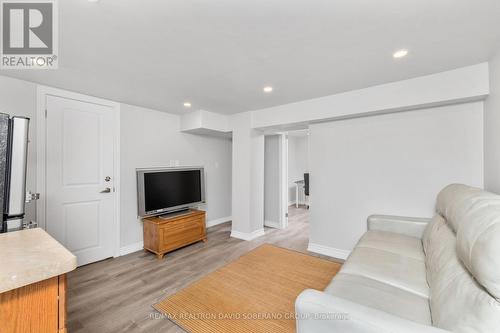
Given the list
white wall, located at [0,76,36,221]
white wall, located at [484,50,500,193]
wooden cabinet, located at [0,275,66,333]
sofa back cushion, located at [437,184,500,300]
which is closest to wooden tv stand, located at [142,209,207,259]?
white wall, located at [0,76,36,221]

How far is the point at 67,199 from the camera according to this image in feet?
8.93

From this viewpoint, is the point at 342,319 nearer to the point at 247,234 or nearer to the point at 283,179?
the point at 247,234

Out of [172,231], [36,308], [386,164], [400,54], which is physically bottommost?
[172,231]

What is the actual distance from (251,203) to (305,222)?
5.93 feet

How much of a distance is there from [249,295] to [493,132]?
8.93 feet

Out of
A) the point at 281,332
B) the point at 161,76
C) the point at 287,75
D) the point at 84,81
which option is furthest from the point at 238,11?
the point at 281,332

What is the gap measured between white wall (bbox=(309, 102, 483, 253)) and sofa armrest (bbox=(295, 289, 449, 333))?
6.71ft

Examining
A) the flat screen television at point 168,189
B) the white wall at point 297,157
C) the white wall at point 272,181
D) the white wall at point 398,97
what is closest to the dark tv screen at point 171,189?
the flat screen television at point 168,189

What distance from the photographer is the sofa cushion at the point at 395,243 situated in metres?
1.90

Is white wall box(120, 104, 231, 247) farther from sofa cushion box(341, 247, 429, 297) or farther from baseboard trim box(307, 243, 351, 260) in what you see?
sofa cushion box(341, 247, 429, 297)

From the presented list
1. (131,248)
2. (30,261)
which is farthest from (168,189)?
(30,261)

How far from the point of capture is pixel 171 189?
3.51 metres

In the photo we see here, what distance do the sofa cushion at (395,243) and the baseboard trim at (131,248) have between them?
10.2 feet

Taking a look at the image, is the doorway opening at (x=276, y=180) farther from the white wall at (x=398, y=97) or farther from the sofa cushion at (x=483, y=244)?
the sofa cushion at (x=483, y=244)
